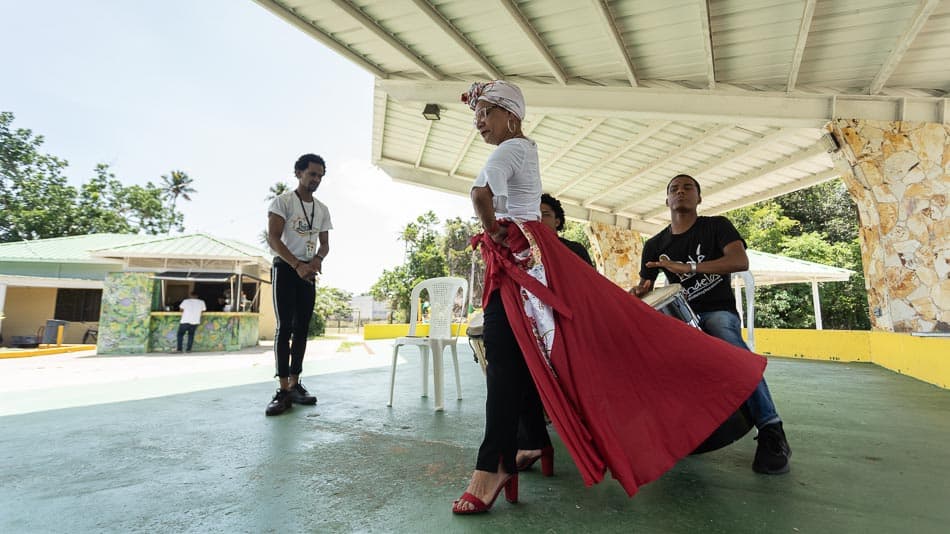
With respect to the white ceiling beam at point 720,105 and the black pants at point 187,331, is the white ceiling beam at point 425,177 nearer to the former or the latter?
the white ceiling beam at point 720,105

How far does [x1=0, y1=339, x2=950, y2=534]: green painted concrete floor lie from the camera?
1.35 m

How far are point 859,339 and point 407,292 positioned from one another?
812 inches

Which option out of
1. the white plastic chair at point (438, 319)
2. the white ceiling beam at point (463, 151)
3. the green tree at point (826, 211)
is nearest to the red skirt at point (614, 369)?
the white plastic chair at point (438, 319)

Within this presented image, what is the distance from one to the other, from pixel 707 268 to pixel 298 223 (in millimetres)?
2565

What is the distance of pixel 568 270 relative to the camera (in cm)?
153

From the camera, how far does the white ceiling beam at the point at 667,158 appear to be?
6094 millimetres

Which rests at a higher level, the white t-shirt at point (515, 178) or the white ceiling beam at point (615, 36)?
the white ceiling beam at point (615, 36)

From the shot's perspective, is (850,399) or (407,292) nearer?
(850,399)

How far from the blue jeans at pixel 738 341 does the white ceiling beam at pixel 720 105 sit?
3631 millimetres

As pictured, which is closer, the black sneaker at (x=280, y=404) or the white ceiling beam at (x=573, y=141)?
the black sneaker at (x=280, y=404)

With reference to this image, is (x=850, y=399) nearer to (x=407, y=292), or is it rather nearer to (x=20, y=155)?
(x=407, y=292)

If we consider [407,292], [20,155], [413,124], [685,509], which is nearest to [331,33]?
[413,124]

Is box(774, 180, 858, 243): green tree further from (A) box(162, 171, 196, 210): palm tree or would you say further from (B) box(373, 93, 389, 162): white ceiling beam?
(A) box(162, 171, 196, 210): palm tree

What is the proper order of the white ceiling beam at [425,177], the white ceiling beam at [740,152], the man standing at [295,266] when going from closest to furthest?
1. the man standing at [295,266]
2. the white ceiling beam at [740,152]
3. the white ceiling beam at [425,177]
